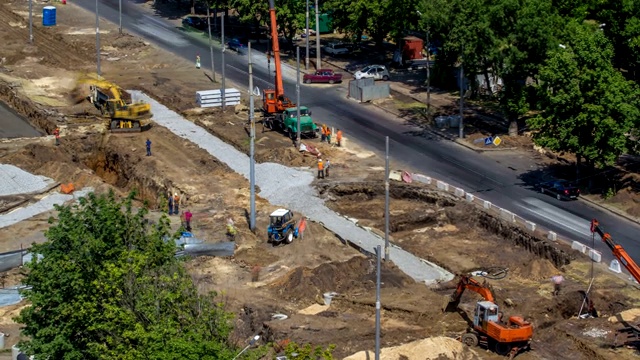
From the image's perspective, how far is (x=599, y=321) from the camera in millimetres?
52938

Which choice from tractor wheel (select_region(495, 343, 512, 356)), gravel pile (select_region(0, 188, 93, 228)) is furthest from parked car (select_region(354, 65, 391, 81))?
tractor wheel (select_region(495, 343, 512, 356))

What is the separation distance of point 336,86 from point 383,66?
5.85 meters

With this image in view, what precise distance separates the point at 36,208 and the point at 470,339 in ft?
104

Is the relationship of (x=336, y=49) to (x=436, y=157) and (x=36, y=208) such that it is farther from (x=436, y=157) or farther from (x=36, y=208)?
(x=36, y=208)

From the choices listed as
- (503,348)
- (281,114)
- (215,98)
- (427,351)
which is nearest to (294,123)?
(281,114)

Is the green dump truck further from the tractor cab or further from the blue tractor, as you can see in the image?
the tractor cab

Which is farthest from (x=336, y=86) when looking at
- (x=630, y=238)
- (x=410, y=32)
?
(x=630, y=238)

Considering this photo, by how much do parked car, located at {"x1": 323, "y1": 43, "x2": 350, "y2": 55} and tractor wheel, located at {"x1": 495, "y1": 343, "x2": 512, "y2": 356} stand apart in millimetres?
62340

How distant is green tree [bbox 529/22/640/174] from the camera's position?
68062 mm

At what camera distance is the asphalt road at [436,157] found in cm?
6619

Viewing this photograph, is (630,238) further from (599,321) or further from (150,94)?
(150,94)

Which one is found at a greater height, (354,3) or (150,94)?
(354,3)

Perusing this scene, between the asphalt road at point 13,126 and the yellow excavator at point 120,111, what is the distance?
5.78 meters

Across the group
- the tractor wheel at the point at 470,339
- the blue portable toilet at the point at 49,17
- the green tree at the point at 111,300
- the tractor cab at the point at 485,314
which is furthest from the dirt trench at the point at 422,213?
the blue portable toilet at the point at 49,17
